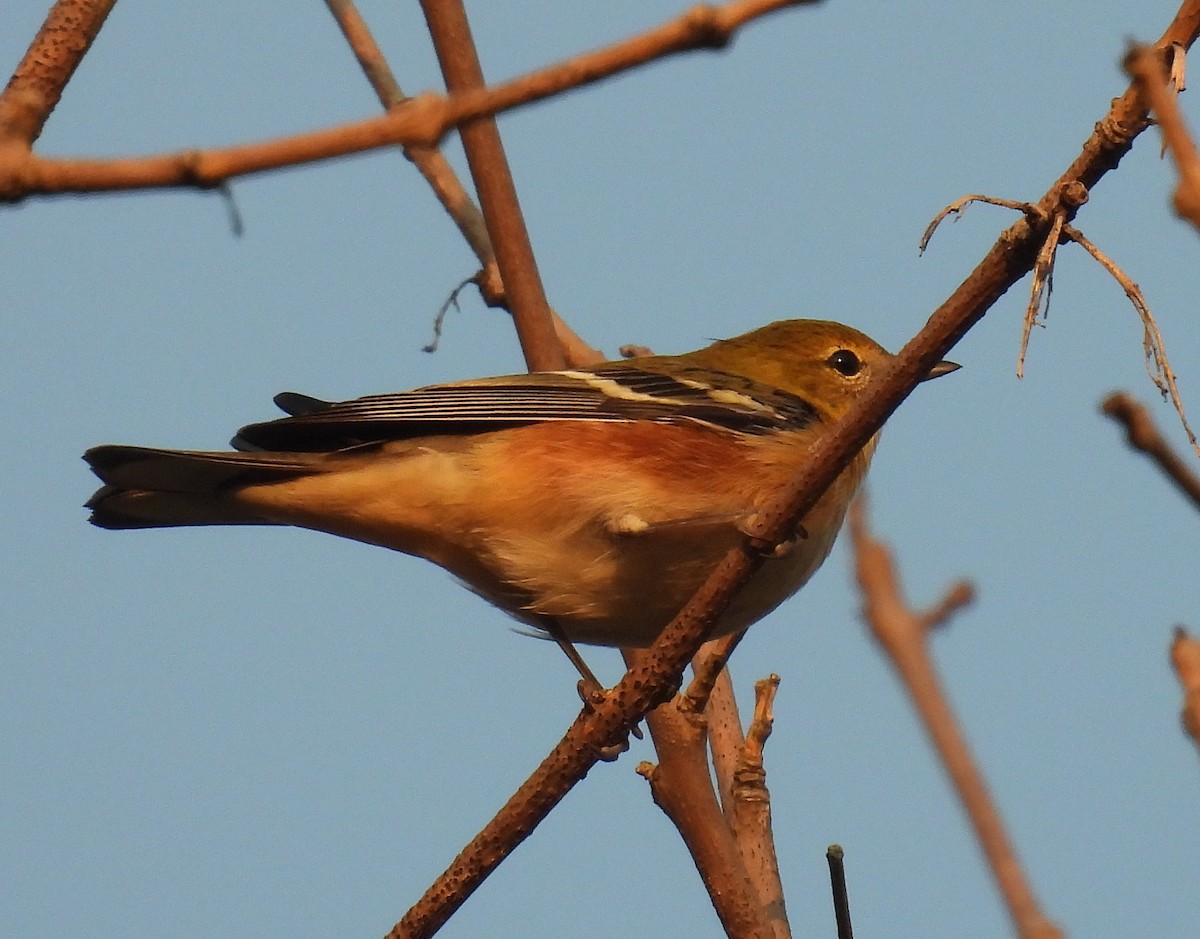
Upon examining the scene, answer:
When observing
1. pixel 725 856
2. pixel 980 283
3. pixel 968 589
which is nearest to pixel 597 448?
pixel 725 856

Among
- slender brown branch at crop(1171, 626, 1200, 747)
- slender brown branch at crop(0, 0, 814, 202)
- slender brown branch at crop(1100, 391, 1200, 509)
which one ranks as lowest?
slender brown branch at crop(1171, 626, 1200, 747)

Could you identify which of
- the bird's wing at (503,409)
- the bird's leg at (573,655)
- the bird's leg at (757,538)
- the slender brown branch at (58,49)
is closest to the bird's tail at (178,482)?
the bird's wing at (503,409)

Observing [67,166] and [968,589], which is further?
[968,589]

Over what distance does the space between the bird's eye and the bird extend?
1.16 m

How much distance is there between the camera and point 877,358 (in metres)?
7.26

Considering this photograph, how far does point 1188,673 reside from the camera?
5.37 feet

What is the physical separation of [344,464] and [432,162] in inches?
78.3

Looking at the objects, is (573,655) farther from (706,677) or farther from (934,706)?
(934,706)

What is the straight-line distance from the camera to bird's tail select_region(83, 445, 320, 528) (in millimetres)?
5426

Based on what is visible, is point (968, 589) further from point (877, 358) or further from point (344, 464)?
point (877, 358)

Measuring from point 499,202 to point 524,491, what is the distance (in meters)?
1.38

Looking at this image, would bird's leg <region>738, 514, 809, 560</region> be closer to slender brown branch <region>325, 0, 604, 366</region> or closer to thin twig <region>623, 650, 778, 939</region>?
thin twig <region>623, 650, 778, 939</region>

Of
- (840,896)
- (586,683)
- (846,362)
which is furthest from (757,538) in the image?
(846,362)

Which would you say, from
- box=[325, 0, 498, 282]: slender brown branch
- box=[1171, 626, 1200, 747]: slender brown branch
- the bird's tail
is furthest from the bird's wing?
box=[1171, 626, 1200, 747]: slender brown branch
